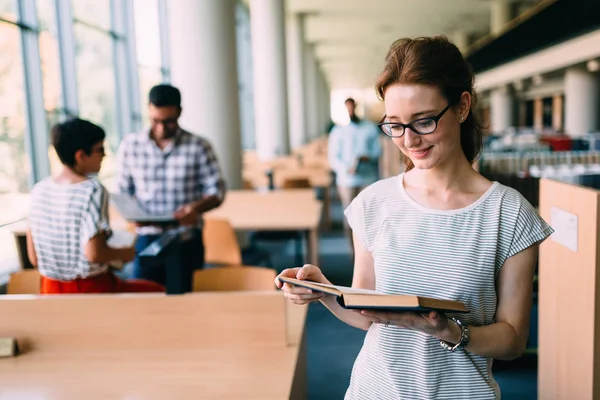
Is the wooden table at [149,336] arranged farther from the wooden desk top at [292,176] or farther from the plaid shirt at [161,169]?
the wooden desk top at [292,176]

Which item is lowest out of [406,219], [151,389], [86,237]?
[151,389]

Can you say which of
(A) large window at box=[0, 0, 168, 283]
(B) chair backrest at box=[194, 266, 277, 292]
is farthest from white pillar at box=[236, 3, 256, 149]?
(B) chair backrest at box=[194, 266, 277, 292]

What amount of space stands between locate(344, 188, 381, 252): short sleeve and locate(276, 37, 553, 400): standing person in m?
0.01

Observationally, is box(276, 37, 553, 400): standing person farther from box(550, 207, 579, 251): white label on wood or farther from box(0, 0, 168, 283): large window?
box(0, 0, 168, 283): large window

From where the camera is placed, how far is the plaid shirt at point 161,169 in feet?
10.5

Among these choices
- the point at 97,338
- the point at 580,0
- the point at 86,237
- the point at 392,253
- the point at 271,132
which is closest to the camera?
the point at 392,253

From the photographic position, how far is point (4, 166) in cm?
445

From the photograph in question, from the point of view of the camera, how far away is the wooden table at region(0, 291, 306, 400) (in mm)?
1852

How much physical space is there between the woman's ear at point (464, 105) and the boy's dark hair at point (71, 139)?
162 centimetres

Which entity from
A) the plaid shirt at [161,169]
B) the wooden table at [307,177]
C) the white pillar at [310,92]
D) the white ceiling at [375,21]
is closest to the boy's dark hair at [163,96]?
the plaid shirt at [161,169]

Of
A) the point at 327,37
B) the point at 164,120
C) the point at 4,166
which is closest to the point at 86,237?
the point at 164,120

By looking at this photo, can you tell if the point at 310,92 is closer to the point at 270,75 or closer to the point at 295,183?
the point at 270,75

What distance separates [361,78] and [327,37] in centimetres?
1736

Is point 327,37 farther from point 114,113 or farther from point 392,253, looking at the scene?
point 392,253
